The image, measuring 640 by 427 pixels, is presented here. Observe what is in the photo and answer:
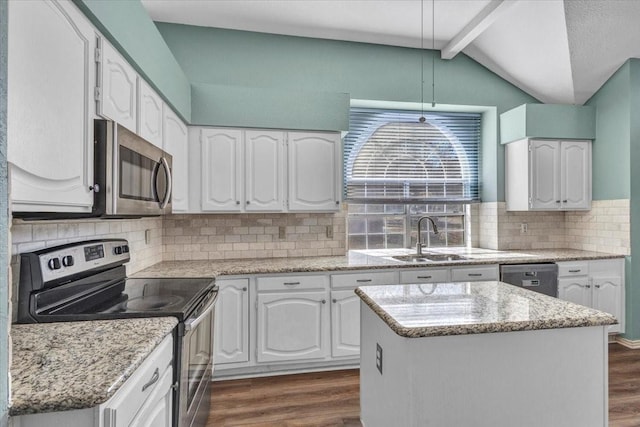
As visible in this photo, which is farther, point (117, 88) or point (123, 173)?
point (117, 88)

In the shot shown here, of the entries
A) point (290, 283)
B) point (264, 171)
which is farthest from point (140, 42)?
point (290, 283)

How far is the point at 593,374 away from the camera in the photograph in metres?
1.46

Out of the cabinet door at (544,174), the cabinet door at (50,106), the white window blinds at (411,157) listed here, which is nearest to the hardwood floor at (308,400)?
the cabinet door at (544,174)

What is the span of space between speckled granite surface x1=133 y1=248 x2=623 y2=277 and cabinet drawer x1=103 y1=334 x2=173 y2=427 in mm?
1243

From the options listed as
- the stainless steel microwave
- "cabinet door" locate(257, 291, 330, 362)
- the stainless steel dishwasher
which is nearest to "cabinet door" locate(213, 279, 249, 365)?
"cabinet door" locate(257, 291, 330, 362)

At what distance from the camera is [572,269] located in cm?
340

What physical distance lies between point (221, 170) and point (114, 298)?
149 centimetres

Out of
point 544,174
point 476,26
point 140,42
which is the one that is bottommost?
point 544,174

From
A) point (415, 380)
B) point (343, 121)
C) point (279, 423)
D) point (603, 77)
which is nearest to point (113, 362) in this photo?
point (415, 380)

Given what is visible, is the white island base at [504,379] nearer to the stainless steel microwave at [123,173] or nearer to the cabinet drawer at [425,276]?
the stainless steel microwave at [123,173]

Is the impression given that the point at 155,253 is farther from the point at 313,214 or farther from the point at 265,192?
the point at 313,214

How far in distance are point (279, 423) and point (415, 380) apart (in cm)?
130

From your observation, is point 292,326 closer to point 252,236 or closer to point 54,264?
point 252,236

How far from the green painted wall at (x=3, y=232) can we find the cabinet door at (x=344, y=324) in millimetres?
2313
